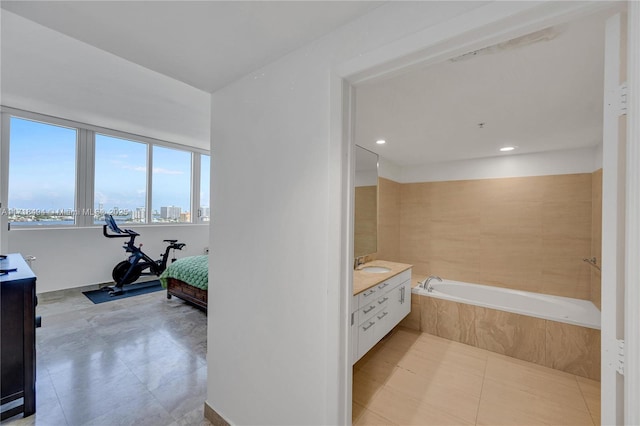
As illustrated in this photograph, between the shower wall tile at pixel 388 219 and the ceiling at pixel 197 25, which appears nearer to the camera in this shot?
the ceiling at pixel 197 25

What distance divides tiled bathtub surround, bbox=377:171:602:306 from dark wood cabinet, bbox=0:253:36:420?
359 cm

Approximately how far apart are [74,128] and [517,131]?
6045 millimetres

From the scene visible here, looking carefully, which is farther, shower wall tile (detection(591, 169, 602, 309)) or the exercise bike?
the exercise bike

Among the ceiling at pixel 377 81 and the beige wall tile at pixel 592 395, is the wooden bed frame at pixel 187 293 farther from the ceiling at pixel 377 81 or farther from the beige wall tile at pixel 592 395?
the beige wall tile at pixel 592 395

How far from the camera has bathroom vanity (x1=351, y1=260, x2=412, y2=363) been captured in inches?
83.2

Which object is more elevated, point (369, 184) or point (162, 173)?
point (162, 173)

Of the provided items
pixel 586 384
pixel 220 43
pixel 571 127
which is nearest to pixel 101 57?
pixel 220 43

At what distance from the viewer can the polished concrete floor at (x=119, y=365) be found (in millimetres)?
1835

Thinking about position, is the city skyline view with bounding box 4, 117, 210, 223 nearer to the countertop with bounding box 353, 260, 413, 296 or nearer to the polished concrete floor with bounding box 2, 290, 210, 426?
the polished concrete floor with bounding box 2, 290, 210, 426

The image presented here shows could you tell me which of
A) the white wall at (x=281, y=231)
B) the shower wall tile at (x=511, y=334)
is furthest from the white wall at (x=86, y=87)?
the shower wall tile at (x=511, y=334)

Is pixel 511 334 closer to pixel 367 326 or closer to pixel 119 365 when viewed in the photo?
pixel 367 326

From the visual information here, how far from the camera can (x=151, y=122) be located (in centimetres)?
399

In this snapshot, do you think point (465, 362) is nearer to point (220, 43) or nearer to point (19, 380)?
point (220, 43)

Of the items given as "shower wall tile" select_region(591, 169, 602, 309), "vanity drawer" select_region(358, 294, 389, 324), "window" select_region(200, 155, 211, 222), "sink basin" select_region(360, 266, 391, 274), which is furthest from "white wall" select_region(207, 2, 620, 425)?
"window" select_region(200, 155, 211, 222)
